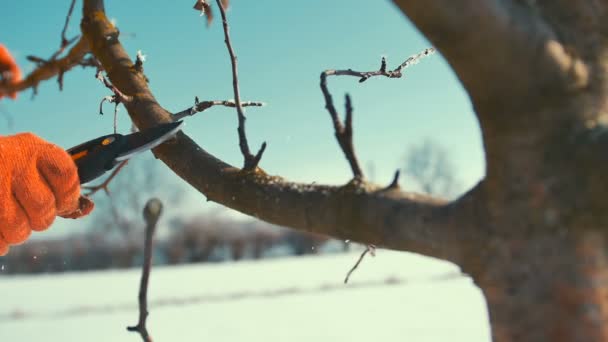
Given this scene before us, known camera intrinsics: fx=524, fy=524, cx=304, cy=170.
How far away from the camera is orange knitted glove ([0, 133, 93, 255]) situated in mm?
1313

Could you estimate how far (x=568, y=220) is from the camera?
576 millimetres

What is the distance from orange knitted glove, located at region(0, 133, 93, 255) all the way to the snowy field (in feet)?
18.0

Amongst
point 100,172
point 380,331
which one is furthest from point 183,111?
point 380,331

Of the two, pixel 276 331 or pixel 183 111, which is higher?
pixel 183 111

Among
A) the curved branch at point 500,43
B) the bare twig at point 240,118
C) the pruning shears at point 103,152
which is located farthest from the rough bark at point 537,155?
the pruning shears at point 103,152

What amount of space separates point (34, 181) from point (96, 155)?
162 mm

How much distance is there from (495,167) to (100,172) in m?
1.08

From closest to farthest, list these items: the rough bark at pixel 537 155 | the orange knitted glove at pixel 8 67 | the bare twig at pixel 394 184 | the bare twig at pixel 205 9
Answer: the rough bark at pixel 537 155, the bare twig at pixel 394 184, the orange knitted glove at pixel 8 67, the bare twig at pixel 205 9

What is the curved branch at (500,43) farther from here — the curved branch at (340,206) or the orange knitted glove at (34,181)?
the orange knitted glove at (34,181)

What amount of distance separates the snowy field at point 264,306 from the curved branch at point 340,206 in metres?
5.60

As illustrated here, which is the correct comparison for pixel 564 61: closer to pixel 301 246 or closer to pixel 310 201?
pixel 310 201

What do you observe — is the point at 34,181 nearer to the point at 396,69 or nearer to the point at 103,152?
the point at 103,152

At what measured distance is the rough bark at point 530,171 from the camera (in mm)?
570

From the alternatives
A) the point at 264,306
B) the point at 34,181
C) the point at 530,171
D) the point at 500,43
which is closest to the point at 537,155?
the point at 530,171
